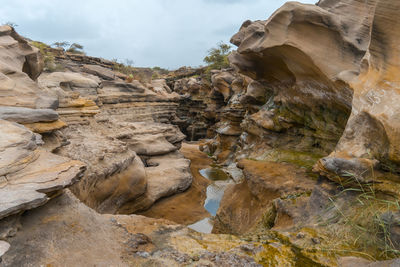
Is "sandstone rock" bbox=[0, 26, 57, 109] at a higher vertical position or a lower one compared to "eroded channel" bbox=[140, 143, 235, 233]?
higher

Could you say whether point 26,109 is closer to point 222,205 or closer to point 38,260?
point 38,260

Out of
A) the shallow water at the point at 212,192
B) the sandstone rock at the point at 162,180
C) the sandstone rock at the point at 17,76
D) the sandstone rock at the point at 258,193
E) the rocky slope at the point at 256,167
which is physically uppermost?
the sandstone rock at the point at 17,76

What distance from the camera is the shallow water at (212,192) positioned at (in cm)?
676

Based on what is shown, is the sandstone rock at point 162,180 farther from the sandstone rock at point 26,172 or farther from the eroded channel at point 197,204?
the sandstone rock at point 26,172

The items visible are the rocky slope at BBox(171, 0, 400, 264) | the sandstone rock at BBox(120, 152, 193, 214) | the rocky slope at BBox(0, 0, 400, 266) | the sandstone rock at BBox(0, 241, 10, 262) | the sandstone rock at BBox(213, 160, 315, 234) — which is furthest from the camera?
the sandstone rock at BBox(120, 152, 193, 214)

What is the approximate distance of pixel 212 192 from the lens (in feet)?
31.3

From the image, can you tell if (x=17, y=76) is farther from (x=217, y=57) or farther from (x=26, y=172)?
(x=217, y=57)

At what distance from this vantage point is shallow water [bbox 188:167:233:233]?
6759mm

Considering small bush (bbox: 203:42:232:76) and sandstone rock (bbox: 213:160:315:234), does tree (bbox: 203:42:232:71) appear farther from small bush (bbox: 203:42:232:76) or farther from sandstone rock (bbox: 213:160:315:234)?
sandstone rock (bbox: 213:160:315:234)

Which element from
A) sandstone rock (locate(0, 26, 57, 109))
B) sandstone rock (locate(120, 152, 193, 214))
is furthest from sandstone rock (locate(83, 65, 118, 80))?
sandstone rock (locate(0, 26, 57, 109))

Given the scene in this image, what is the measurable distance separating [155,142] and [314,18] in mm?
7598

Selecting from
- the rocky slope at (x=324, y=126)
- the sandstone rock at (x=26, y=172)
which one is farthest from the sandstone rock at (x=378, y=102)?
the sandstone rock at (x=26, y=172)

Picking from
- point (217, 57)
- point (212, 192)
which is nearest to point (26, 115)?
point (212, 192)

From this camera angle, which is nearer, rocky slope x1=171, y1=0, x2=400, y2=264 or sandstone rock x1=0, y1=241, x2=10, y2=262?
sandstone rock x1=0, y1=241, x2=10, y2=262
